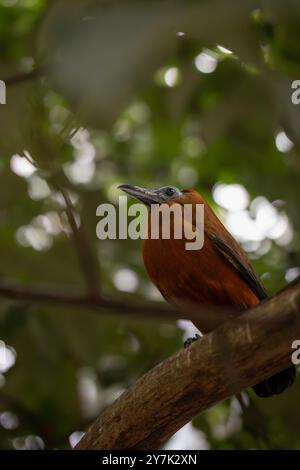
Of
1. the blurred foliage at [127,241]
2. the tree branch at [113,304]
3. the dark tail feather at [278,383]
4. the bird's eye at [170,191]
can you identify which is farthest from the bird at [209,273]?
the tree branch at [113,304]

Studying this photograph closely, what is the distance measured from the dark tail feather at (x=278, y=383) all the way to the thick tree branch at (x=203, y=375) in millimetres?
923

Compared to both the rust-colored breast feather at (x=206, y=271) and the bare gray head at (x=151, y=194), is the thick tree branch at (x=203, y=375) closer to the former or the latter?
the rust-colored breast feather at (x=206, y=271)

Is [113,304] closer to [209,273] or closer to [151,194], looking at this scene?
[209,273]

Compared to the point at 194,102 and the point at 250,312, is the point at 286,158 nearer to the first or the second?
the point at 194,102

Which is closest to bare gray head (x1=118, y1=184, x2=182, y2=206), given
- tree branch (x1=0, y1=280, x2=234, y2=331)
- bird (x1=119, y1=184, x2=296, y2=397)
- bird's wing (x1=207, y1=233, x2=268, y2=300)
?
bird (x1=119, y1=184, x2=296, y2=397)

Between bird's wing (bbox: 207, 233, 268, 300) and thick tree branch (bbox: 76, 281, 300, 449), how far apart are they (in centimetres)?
106

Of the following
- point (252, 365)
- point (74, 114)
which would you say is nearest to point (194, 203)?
point (252, 365)

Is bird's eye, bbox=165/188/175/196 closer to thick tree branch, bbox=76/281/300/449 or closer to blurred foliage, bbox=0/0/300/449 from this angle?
blurred foliage, bbox=0/0/300/449

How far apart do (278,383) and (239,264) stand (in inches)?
27.2

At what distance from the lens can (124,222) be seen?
3.74 metres

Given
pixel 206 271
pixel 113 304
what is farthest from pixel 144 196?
pixel 113 304

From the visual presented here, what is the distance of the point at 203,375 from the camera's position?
2564mm

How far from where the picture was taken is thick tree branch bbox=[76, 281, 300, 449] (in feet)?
6.46

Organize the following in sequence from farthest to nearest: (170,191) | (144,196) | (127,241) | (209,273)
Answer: (127,241) → (170,191) → (144,196) → (209,273)
